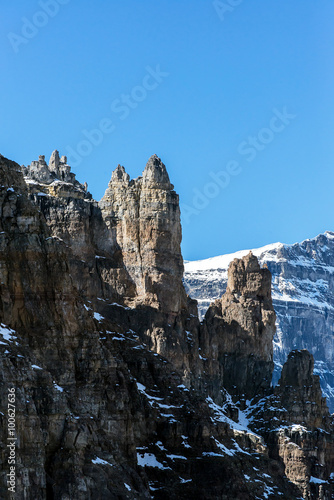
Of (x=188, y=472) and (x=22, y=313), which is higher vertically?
(x=22, y=313)

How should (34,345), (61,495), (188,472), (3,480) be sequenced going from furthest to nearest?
(188,472) < (34,345) < (61,495) < (3,480)

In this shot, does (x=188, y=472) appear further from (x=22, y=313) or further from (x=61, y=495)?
(x=61, y=495)

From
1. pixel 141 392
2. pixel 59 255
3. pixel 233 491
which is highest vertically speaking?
pixel 59 255

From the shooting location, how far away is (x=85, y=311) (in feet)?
574

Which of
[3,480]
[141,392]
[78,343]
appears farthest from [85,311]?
[3,480]

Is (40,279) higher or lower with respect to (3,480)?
higher

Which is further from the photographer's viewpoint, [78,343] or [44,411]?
[78,343]

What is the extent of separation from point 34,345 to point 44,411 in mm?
19204

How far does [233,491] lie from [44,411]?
54900 millimetres

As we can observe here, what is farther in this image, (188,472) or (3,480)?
(188,472)

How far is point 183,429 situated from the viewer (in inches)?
7859

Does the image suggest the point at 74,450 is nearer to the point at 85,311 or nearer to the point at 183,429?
the point at 85,311

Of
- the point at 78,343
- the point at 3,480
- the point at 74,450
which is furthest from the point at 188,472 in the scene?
the point at 3,480

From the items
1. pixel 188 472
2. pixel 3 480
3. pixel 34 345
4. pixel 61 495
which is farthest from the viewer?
pixel 188 472
